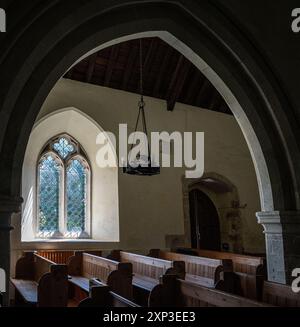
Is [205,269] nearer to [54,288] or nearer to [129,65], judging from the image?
[54,288]

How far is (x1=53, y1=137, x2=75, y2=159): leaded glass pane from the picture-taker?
8391 mm

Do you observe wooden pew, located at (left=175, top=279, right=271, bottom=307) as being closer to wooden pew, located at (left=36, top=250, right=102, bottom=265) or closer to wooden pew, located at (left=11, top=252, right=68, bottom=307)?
wooden pew, located at (left=11, top=252, right=68, bottom=307)

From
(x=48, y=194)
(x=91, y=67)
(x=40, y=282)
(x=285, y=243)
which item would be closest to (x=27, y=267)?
(x=48, y=194)

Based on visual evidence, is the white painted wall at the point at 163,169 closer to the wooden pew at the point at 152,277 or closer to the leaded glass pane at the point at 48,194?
the leaded glass pane at the point at 48,194

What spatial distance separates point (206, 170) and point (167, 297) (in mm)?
5696

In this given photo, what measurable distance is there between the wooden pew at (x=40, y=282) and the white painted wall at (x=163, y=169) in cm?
53

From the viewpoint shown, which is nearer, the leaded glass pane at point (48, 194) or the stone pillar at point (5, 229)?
the stone pillar at point (5, 229)

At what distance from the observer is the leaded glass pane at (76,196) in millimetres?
8289

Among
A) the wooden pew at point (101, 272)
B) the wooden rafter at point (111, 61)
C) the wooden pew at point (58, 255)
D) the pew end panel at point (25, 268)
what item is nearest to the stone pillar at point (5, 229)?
the wooden pew at point (101, 272)

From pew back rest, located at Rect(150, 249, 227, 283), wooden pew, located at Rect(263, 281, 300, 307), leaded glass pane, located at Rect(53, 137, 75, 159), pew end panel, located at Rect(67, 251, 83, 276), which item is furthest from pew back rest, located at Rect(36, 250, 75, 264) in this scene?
wooden pew, located at Rect(263, 281, 300, 307)

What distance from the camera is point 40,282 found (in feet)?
13.9

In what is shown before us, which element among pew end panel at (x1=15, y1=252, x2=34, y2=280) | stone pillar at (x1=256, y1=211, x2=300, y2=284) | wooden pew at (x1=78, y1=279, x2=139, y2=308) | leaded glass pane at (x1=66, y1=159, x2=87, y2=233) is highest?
leaded glass pane at (x1=66, y1=159, x2=87, y2=233)

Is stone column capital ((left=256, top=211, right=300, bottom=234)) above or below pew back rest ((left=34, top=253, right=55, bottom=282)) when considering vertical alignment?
above
